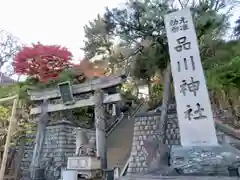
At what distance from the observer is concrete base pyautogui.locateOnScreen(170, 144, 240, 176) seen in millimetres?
4699

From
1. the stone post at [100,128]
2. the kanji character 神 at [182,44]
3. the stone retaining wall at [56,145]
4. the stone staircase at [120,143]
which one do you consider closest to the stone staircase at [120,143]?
the stone staircase at [120,143]

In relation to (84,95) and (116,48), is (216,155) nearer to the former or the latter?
(84,95)

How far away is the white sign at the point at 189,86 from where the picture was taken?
5.63 metres

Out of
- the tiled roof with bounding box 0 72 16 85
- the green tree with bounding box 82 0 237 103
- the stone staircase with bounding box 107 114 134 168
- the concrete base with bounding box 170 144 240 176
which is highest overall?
the tiled roof with bounding box 0 72 16 85

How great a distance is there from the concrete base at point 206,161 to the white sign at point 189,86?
31 cm

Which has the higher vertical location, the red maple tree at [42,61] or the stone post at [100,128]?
the red maple tree at [42,61]

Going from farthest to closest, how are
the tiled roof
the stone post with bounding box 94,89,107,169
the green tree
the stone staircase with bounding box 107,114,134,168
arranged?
the tiled roof, the stone staircase with bounding box 107,114,134,168, the green tree, the stone post with bounding box 94,89,107,169

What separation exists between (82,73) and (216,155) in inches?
314

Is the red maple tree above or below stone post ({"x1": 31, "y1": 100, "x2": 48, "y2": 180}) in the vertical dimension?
above

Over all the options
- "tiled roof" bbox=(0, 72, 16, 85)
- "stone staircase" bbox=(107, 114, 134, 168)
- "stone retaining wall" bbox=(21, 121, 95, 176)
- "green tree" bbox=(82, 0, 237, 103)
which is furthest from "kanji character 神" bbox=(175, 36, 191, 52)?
"tiled roof" bbox=(0, 72, 16, 85)

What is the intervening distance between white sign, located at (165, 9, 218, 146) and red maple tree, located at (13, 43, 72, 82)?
7.80 metres

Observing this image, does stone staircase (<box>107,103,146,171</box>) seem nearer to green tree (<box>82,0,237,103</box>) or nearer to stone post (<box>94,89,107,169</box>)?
stone post (<box>94,89,107,169</box>)

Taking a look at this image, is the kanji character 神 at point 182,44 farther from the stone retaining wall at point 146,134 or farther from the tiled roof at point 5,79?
the tiled roof at point 5,79

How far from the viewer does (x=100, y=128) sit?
8.68m
